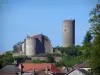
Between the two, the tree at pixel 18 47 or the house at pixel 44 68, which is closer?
the house at pixel 44 68

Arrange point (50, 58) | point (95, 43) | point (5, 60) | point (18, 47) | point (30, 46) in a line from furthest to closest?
point (18, 47) → point (30, 46) → point (50, 58) → point (5, 60) → point (95, 43)

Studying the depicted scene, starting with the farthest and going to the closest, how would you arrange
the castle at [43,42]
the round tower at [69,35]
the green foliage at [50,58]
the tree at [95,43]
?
the round tower at [69,35] < the castle at [43,42] < the green foliage at [50,58] < the tree at [95,43]

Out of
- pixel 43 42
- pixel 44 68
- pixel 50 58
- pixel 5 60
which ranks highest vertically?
pixel 43 42

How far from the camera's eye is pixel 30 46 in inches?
4835

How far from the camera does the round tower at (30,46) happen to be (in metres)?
122

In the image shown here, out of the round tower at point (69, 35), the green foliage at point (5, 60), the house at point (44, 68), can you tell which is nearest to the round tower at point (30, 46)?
the round tower at point (69, 35)

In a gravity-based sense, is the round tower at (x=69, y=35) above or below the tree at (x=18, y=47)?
above

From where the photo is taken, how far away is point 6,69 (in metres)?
65.8

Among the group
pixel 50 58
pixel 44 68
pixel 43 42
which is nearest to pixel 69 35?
pixel 43 42

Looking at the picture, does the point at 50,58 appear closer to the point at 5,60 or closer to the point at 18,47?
the point at 18,47

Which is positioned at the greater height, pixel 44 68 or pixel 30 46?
pixel 30 46

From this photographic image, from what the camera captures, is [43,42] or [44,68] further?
[43,42]

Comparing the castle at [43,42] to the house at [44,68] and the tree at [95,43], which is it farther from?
the tree at [95,43]

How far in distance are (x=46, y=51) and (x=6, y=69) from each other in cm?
6019
